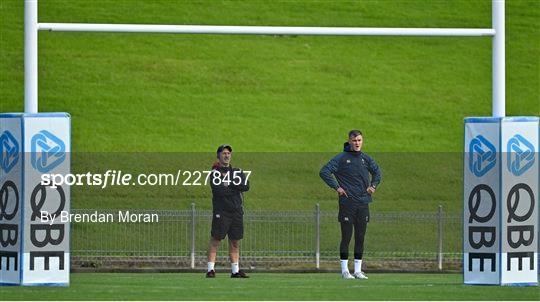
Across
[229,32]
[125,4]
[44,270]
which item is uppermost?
[125,4]

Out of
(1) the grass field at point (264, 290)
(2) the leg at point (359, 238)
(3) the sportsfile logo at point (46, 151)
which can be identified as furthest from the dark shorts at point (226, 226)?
(3) the sportsfile logo at point (46, 151)

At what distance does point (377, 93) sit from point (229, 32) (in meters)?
24.0

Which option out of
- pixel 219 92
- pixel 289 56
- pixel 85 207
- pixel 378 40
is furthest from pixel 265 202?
pixel 378 40

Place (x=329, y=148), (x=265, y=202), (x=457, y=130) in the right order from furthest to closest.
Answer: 1. (x=457, y=130)
2. (x=329, y=148)
3. (x=265, y=202)

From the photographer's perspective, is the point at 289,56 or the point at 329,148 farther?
the point at 289,56

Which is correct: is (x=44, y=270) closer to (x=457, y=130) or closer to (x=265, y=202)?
(x=265, y=202)

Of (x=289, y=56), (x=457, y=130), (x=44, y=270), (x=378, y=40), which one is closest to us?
(x=44, y=270)

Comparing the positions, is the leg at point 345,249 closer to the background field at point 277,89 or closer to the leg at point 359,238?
the leg at point 359,238

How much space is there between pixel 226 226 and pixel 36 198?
3852mm

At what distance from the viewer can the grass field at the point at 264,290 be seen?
1418 cm

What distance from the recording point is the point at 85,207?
2883 centimetres

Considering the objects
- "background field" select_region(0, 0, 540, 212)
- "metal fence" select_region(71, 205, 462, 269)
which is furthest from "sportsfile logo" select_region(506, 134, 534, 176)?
"background field" select_region(0, 0, 540, 212)

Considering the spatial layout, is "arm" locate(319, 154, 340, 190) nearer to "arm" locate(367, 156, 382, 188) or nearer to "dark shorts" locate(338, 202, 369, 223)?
"dark shorts" locate(338, 202, 369, 223)

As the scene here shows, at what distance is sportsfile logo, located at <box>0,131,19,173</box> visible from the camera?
610 inches
